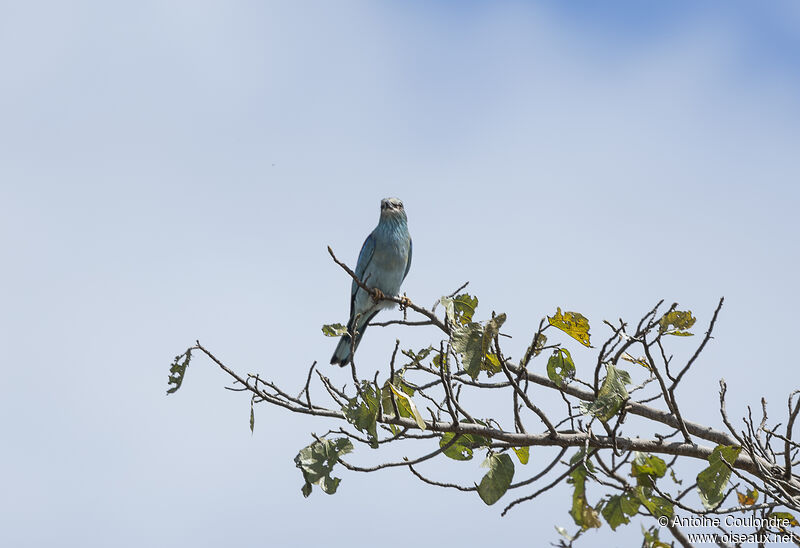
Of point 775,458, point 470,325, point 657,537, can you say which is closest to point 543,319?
point 470,325

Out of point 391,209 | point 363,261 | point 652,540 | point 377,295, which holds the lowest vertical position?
point 652,540

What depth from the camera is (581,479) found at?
3871 millimetres

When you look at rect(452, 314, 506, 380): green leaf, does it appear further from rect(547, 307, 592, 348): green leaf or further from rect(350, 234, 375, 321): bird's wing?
rect(350, 234, 375, 321): bird's wing

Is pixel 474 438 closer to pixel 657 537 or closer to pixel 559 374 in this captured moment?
pixel 559 374

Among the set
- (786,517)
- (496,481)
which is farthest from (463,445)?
(786,517)

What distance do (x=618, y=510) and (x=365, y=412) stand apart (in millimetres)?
1220

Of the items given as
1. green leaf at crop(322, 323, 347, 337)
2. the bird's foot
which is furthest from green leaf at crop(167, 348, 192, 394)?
the bird's foot

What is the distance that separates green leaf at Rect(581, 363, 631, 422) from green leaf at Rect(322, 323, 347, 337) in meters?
→ 1.58

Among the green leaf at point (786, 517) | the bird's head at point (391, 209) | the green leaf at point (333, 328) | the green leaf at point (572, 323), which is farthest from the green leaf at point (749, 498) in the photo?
the bird's head at point (391, 209)

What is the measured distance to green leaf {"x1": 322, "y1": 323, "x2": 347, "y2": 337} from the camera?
16.3 feet

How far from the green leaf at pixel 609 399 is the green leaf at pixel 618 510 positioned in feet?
1.14

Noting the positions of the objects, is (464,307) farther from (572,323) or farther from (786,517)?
(786,517)

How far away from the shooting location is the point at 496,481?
159 inches

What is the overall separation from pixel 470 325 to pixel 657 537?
122 centimetres
